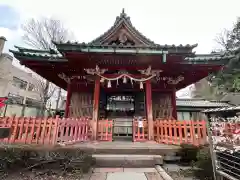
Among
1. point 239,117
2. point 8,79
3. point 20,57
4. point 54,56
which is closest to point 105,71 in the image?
point 54,56

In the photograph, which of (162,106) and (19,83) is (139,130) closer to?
(162,106)

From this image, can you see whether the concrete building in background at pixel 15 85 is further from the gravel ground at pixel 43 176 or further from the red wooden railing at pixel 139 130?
the red wooden railing at pixel 139 130

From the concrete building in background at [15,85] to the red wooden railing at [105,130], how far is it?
15.2m

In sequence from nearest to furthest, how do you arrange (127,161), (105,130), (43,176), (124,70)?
(43,176)
(127,161)
(105,130)
(124,70)

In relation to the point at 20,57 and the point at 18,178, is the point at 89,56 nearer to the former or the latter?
the point at 20,57

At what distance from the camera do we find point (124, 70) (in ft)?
21.5

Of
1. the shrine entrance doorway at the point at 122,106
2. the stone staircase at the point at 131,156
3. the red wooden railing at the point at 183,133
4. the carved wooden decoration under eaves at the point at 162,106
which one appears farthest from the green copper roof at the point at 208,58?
the stone staircase at the point at 131,156

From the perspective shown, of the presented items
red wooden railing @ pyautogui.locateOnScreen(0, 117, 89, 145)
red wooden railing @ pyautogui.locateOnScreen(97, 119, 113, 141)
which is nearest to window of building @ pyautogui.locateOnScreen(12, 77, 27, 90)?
red wooden railing @ pyautogui.locateOnScreen(0, 117, 89, 145)

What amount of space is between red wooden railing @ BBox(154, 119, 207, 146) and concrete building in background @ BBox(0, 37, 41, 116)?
17.5 meters

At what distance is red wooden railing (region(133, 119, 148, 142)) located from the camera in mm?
5891

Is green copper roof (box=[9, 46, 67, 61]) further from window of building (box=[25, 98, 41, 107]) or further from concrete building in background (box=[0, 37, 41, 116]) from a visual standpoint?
window of building (box=[25, 98, 41, 107])

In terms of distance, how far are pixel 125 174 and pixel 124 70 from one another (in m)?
4.41

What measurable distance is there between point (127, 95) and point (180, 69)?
3690mm

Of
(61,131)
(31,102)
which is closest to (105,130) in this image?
(61,131)
